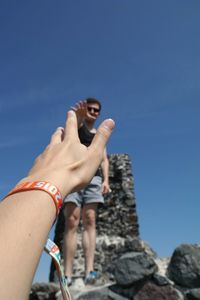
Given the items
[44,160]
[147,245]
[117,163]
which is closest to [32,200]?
[44,160]

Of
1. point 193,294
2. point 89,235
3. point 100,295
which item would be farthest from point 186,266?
point 89,235

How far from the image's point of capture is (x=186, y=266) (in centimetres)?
350

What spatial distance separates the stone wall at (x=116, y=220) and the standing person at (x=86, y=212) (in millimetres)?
2023

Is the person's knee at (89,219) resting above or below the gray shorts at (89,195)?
below

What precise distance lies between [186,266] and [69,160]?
2.93m

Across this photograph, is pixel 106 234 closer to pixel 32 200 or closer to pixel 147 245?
pixel 147 245

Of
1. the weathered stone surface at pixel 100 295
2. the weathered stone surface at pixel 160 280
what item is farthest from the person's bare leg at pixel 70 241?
the weathered stone surface at pixel 160 280

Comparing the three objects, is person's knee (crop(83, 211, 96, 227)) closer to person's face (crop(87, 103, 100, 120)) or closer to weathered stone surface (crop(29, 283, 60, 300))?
weathered stone surface (crop(29, 283, 60, 300))

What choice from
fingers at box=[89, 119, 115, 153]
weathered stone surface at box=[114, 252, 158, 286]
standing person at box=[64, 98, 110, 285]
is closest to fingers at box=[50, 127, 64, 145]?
fingers at box=[89, 119, 115, 153]

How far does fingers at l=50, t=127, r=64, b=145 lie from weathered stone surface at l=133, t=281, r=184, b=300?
102 inches

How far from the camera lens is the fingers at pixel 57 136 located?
1089 mm

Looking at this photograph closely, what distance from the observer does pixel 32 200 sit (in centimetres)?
65

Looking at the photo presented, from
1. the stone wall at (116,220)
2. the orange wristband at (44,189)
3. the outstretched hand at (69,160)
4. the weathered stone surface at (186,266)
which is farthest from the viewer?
the stone wall at (116,220)

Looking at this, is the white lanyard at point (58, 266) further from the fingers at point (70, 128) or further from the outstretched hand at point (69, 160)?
the fingers at point (70, 128)
